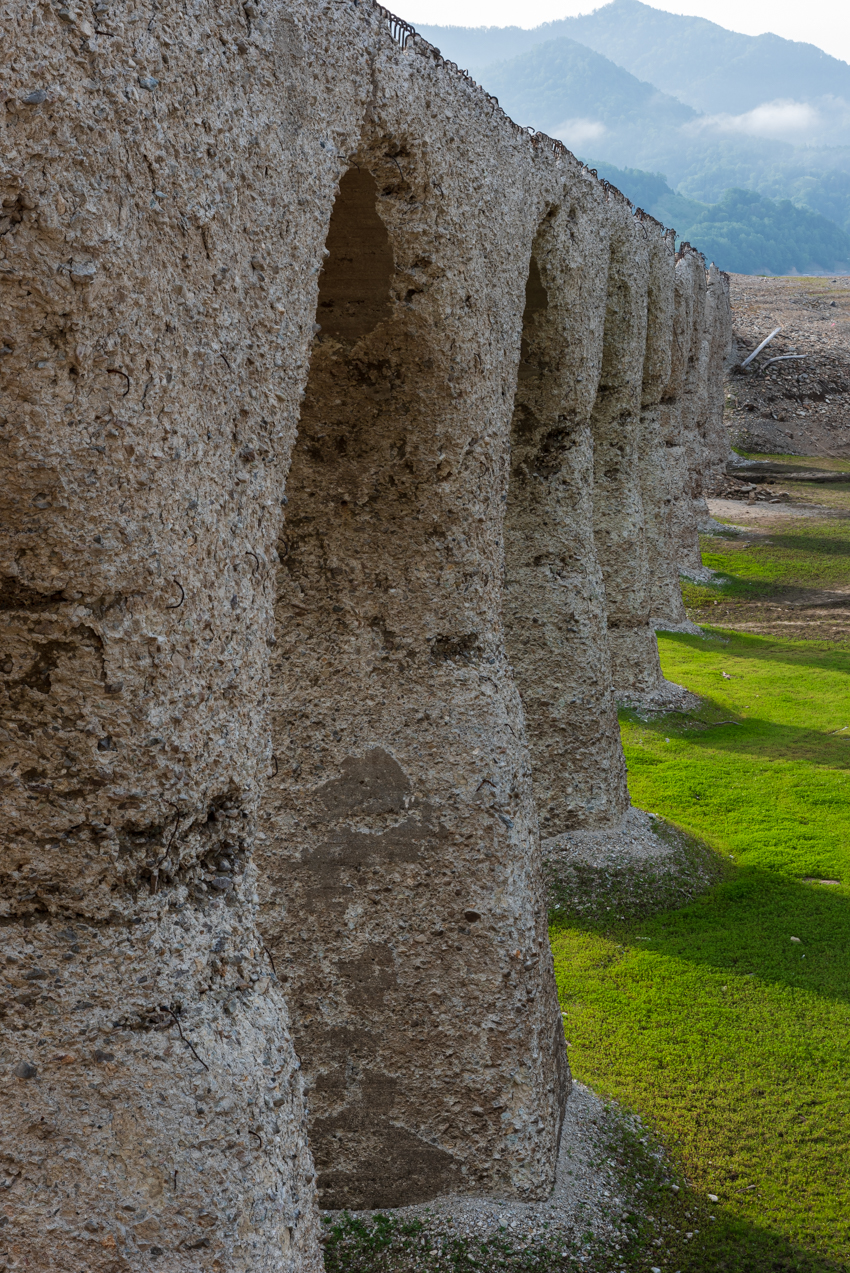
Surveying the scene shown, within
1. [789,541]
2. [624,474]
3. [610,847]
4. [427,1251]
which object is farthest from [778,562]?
[427,1251]

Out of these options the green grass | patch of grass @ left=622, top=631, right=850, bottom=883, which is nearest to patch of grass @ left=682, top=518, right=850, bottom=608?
patch of grass @ left=622, top=631, right=850, bottom=883

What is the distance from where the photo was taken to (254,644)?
222 cm

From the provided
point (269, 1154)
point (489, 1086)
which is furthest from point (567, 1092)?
point (269, 1154)

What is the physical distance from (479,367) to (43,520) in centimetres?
210

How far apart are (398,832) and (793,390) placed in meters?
25.6

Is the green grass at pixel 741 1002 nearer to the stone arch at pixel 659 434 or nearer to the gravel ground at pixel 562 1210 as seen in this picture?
the gravel ground at pixel 562 1210

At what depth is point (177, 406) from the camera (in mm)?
1925

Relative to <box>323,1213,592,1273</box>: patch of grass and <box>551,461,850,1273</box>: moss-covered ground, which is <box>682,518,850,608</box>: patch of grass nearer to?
Answer: <box>551,461,850,1273</box>: moss-covered ground

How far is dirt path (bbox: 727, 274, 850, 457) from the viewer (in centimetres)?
2552

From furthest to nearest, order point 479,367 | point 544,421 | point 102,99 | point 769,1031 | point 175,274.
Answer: point 544,421, point 769,1031, point 479,367, point 175,274, point 102,99

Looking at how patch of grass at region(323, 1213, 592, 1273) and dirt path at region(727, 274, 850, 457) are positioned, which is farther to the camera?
dirt path at region(727, 274, 850, 457)

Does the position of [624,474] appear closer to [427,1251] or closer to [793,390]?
[427,1251]

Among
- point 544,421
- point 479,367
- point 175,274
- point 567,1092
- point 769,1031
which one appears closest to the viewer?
point 175,274

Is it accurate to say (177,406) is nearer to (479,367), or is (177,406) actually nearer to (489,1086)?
(479,367)
